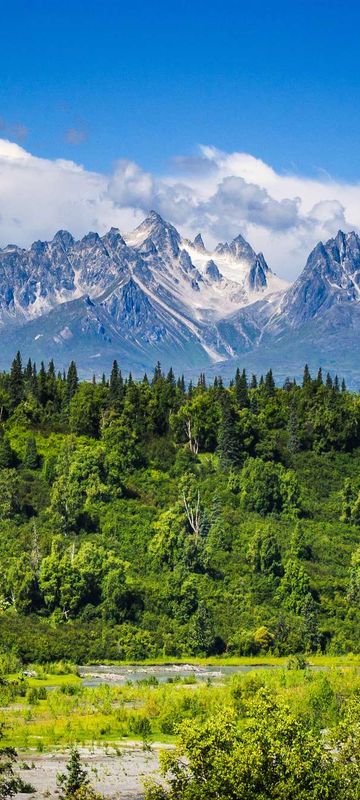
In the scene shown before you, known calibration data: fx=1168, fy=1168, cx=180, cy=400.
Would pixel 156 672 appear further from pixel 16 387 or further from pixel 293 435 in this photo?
pixel 16 387

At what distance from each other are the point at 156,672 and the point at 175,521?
1210 inches

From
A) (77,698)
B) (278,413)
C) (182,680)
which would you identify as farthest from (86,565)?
(278,413)

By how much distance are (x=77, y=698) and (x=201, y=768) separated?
139 ft

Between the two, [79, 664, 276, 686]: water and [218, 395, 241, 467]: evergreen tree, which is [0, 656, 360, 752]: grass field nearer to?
[79, 664, 276, 686]: water

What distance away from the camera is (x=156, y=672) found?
112 m

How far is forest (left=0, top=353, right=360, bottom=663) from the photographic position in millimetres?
122831

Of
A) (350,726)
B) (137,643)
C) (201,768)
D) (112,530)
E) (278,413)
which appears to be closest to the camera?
(201,768)

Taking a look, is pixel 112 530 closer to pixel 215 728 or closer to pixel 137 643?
pixel 137 643

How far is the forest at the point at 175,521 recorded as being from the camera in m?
123

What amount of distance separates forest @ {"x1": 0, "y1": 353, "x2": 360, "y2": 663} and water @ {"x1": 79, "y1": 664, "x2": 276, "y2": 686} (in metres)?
4.39

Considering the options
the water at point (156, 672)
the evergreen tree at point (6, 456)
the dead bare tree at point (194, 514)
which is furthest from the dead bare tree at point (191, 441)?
the water at point (156, 672)

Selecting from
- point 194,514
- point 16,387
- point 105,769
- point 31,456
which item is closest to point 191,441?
point 194,514

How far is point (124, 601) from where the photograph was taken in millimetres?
126000

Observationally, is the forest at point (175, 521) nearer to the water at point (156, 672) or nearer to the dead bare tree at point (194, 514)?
the dead bare tree at point (194, 514)
